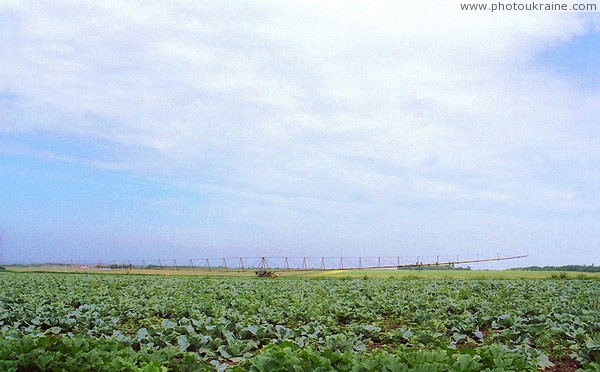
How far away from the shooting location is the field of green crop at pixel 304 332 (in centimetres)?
655

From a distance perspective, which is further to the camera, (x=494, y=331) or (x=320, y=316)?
(x=320, y=316)

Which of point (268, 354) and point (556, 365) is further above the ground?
point (268, 354)

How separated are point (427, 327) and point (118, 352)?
258 inches

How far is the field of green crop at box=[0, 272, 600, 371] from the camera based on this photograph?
258 inches

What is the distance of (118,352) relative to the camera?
709 centimetres

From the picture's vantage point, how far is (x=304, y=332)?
10.3 meters

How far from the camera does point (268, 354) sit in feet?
20.7

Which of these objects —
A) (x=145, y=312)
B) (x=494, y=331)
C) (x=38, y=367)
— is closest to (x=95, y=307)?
(x=145, y=312)

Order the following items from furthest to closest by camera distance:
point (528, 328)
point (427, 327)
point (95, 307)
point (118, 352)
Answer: point (95, 307), point (427, 327), point (528, 328), point (118, 352)

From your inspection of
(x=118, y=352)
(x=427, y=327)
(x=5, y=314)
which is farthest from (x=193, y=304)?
(x=118, y=352)

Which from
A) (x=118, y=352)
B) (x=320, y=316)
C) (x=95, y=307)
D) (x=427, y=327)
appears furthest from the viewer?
(x=95, y=307)

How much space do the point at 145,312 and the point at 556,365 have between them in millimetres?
9530

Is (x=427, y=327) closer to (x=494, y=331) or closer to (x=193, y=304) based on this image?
(x=494, y=331)

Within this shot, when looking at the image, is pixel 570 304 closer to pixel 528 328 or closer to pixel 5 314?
pixel 528 328
